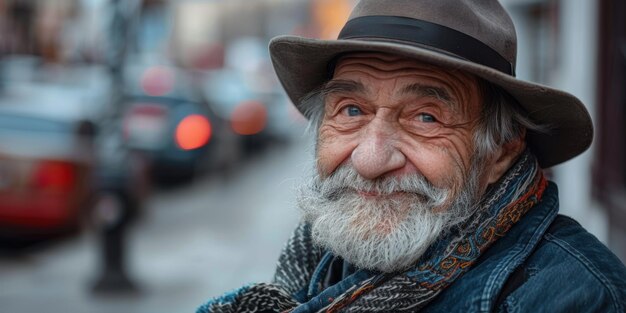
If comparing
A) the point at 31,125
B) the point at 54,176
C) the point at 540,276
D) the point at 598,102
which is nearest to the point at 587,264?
the point at 540,276

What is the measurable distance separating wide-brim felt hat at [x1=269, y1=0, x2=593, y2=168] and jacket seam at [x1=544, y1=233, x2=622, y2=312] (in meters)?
0.29

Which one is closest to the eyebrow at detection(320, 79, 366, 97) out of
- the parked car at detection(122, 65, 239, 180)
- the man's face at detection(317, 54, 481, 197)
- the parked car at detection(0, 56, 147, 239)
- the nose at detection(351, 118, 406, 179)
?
the man's face at detection(317, 54, 481, 197)

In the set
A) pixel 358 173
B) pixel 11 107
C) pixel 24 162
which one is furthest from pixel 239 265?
pixel 358 173

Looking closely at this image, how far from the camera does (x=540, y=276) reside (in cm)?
184

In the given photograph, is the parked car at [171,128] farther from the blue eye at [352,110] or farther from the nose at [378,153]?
the nose at [378,153]

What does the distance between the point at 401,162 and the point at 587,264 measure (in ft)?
1.44

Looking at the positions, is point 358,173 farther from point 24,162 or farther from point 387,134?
point 24,162

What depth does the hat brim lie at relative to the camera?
1.87 meters

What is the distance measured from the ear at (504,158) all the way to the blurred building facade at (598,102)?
3.56 meters

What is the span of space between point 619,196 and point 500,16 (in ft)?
15.3

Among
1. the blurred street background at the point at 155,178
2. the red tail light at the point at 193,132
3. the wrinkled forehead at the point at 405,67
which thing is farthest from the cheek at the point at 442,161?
the red tail light at the point at 193,132

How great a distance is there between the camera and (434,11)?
196 centimetres

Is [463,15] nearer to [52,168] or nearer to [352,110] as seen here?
[352,110]

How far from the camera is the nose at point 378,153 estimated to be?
6.41 feet
